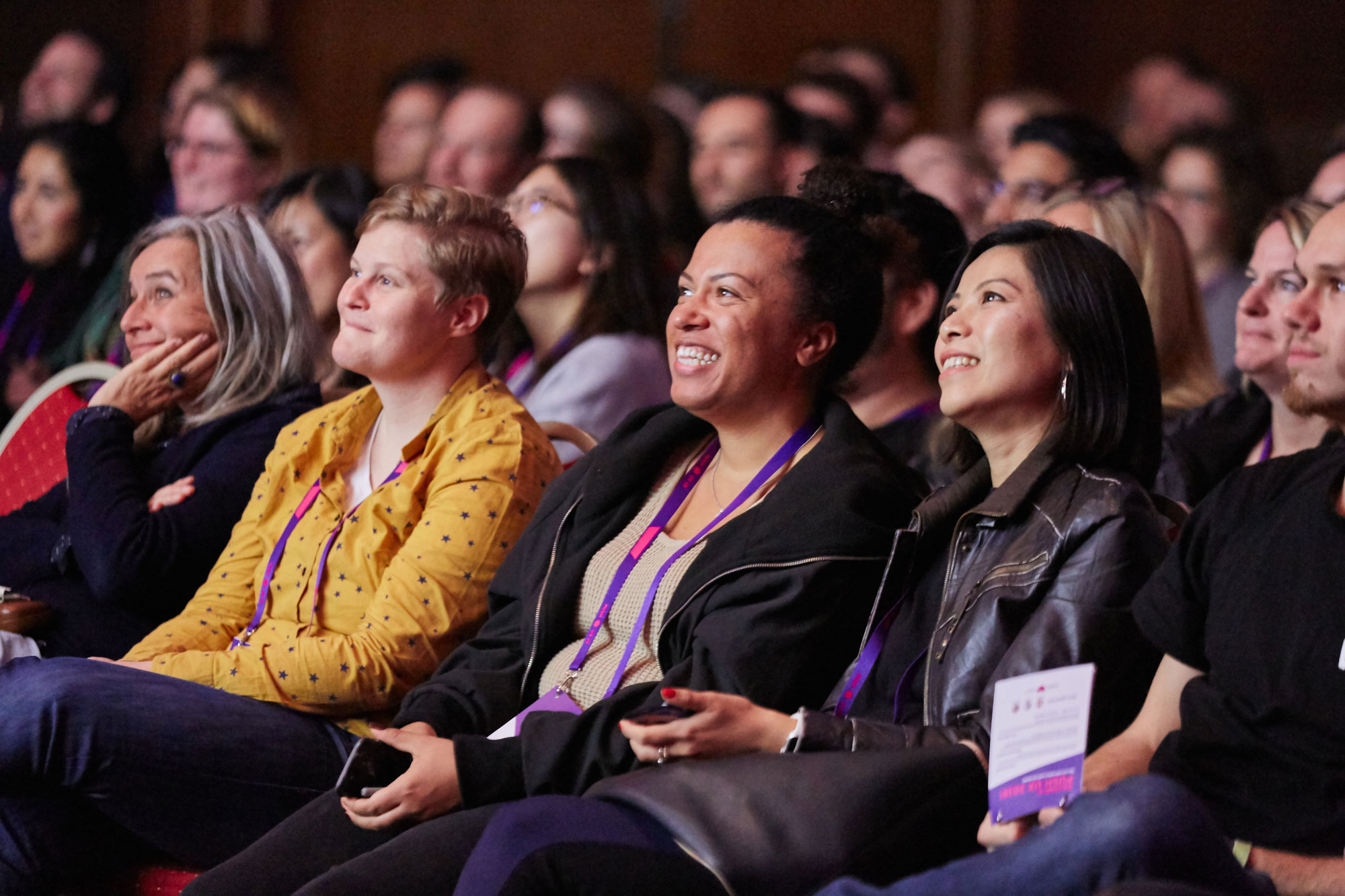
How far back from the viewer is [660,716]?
181cm

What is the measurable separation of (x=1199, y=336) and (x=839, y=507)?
144 cm

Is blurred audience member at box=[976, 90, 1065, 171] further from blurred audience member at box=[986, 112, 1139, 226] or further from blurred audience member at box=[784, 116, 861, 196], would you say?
blurred audience member at box=[986, 112, 1139, 226]

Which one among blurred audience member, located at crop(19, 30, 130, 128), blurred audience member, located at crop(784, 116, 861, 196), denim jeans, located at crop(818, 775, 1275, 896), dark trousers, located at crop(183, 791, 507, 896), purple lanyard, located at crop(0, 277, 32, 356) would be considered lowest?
dark trousers, located at crop(183, 791, 507, 896)

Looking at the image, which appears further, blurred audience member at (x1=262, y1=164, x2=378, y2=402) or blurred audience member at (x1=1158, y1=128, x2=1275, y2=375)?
blurred audience member at (x1=1158, y1=128, x2=1275, y2=375)

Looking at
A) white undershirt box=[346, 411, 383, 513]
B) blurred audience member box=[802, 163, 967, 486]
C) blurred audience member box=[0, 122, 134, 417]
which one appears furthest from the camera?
blurred audience member box=[0, 122, 134, 417]

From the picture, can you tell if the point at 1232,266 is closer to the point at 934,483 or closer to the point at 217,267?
the point at 934,483

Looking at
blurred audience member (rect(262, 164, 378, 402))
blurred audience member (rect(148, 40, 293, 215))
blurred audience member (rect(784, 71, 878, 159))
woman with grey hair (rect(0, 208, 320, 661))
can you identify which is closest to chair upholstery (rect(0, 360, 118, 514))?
woman with grey hair (rect(0, 208, 320, 661))

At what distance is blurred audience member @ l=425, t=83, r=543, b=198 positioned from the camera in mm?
4578

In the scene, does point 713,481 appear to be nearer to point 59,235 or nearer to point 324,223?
→ point 324,223

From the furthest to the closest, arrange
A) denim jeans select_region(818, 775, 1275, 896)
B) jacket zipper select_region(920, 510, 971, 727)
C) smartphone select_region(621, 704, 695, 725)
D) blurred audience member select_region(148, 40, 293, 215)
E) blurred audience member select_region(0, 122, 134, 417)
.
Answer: blurred audience member select_region(148, 40, 293, 215), blurred audience member select_region(0, 122, 134, 417), jacket zipper select_region(920, 510, 971, 727), smartphone select_region(621, 704, 695, 725), denim jeans select_region(818, 775, 1275, 896)

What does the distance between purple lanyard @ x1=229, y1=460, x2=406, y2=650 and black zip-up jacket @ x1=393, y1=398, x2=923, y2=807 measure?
0.92ft

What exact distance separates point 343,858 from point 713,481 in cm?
74

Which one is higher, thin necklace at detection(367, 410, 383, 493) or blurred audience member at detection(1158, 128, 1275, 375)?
blurred audience member at detection(1158, 128, 1275, 375)

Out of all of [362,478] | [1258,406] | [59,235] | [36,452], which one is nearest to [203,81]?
[59,235]
